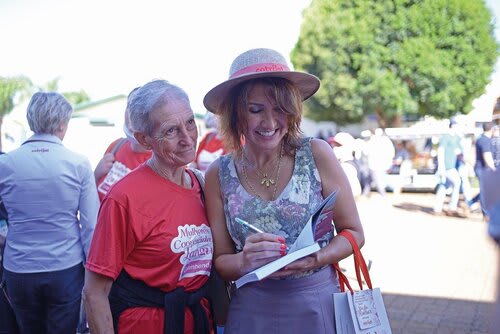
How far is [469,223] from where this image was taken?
32.2 feet

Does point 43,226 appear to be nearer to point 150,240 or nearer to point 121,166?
point 121,166

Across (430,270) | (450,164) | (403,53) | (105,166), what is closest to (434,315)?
(430,270)

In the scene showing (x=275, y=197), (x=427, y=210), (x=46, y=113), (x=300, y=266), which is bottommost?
(x=427, y=210)

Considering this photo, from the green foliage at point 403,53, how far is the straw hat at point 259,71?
950 inches

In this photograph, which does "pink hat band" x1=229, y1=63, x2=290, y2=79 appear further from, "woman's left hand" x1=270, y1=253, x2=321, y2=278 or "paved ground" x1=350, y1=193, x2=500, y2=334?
"paved ground" x1=350, y1=193, x2=500, y2=334

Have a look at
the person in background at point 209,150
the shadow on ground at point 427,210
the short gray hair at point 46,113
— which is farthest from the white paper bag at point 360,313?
the shadow on ground at point 427,210

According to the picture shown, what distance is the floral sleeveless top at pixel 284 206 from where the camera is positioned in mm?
1951

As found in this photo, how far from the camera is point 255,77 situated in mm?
2027

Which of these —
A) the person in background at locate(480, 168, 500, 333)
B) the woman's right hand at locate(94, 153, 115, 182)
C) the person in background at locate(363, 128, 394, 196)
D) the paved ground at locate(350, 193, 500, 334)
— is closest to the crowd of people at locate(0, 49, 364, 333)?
the person in background at locate(480, 168, 500, 333)

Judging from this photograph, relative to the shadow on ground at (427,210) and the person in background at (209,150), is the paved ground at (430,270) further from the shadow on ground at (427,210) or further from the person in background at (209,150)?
the person in background at (209,150)

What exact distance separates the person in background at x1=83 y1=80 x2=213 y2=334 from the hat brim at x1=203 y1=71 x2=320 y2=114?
17cm

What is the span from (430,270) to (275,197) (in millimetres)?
5398

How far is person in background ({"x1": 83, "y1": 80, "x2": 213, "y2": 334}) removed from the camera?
6.04 feet

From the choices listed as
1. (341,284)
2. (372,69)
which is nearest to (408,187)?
(372,69)
